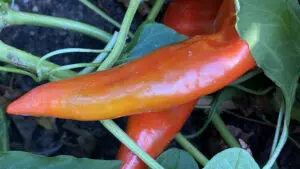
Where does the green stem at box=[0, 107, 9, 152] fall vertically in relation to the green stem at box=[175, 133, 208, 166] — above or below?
above

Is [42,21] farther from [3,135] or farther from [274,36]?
[274,36]

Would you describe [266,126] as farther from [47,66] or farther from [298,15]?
[47,66]

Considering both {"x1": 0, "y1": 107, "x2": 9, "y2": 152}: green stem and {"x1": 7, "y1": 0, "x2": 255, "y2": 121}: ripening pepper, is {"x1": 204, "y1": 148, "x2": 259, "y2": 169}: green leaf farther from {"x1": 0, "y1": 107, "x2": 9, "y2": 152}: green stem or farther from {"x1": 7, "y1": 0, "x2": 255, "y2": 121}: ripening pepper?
{"x1": 0, "y1": 107, "x2": 9, "y2": 152}: green stem

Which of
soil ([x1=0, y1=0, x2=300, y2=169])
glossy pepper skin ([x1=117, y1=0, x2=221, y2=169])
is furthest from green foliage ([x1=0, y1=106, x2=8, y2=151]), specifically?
glossy pepper skin ([x1=117, y1=0, x2=221, y2=169])

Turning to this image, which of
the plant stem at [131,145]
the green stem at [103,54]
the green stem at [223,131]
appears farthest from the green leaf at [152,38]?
the green stem at [223,131]

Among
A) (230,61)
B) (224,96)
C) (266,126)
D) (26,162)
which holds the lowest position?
(266,126)

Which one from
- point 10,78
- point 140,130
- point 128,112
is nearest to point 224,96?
point 140,130

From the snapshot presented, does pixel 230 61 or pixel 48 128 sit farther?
pixel 48 128
